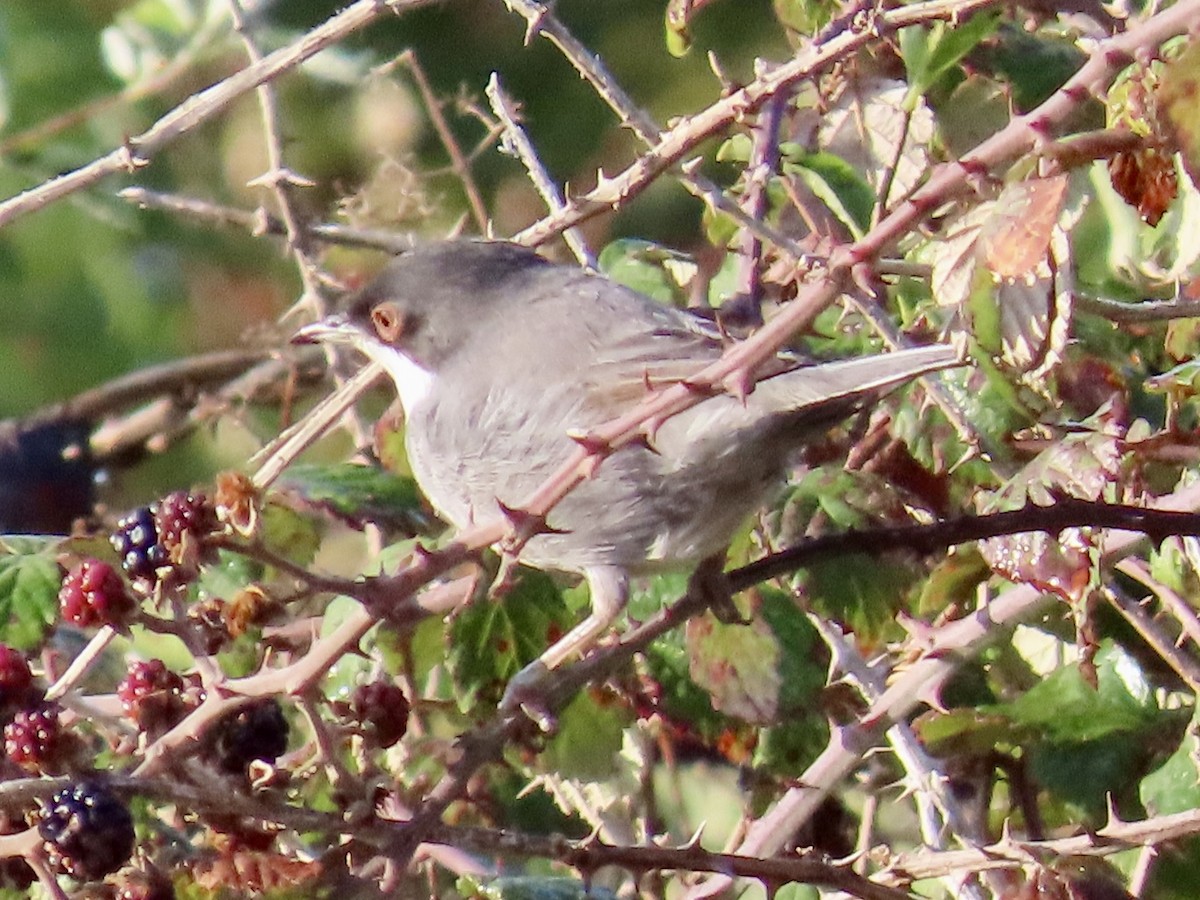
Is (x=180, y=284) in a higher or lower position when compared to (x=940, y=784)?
higher

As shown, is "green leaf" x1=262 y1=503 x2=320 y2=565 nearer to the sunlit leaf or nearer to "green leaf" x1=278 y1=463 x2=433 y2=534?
"green leaf" x1=278 y1=463 x2=433 y2=534

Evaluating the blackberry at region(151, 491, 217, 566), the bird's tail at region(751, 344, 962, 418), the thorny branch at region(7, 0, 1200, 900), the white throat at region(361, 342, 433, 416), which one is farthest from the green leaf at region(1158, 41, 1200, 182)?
the white throat at region(361, 342, 433, 416)

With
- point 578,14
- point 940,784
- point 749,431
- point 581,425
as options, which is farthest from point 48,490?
point 578,14

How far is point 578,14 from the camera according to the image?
28.1 feet

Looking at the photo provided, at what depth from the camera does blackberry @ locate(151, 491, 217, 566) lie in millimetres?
2084

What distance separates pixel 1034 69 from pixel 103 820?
1681 millimetres

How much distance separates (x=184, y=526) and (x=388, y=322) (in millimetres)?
1842

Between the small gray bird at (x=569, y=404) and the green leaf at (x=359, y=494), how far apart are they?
3.3 inches

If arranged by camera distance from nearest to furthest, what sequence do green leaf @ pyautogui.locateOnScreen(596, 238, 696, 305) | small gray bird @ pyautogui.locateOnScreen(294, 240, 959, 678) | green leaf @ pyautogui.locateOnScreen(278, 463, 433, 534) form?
green leaf @ pyautogui.locateOnScreen(278, 463, 433, 534), small gray bird @ pyautogui.locateOnScreen(294, 240, 959, 678), green leaf @ pyautogui.locateOnScreen(596, 238, 696, 305)

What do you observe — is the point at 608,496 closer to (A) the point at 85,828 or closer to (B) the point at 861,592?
(B) the point at 861,592

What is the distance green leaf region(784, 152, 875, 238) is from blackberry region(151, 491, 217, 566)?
121 cm

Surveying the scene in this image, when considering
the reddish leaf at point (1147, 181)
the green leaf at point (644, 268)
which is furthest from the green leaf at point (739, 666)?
the reddish leaf at point (1147, 181)

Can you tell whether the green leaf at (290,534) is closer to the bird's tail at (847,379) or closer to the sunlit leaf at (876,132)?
the bird's tail at (847,379)

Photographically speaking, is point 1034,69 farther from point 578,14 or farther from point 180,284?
point 578,14
